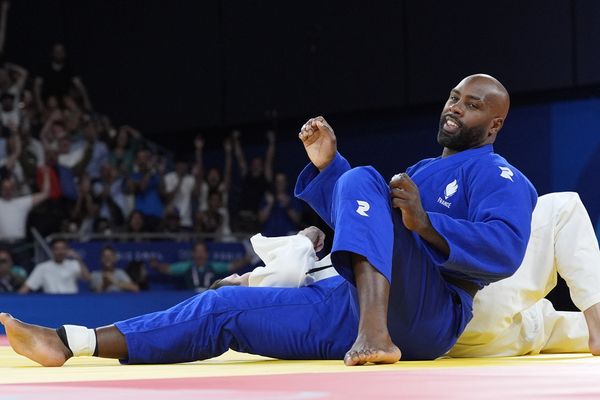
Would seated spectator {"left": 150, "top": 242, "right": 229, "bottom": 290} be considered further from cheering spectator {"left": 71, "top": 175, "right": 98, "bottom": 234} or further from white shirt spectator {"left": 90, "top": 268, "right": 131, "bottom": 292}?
cheering spectator {"left": 71, "top": 175, "right": 98, "bottom": 234}

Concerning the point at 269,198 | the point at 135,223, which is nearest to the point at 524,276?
the point at 135,223

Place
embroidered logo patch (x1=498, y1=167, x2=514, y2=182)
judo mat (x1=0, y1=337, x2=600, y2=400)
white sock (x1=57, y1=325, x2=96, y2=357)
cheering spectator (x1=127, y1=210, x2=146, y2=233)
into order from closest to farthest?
judo mat (x1=0, y1=337, x2=600, y2=400), white sock (x1=57, y1=325, x2=96, y2=357), embroidered logo patch (x1=498, y1=167, x2=514, y2=182), cheering spectator (x1=127, y1=210, x2=146, y2=233)

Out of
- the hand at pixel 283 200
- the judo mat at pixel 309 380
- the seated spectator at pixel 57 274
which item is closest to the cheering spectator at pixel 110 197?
the seated spectator at pixel 57 274

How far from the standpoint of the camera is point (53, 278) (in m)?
8.20

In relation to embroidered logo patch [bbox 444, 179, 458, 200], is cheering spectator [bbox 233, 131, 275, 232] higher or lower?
lower

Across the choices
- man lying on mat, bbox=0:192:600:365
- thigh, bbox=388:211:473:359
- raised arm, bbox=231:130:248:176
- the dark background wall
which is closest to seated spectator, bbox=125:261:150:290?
raised arm, bbox=231:130:248:176

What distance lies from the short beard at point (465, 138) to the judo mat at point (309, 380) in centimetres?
69

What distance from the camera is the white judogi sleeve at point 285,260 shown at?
3.35m

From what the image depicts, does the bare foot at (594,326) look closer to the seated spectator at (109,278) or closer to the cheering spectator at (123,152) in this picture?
the seated spectator at (109,278)

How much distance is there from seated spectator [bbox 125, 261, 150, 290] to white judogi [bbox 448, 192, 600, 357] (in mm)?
5330

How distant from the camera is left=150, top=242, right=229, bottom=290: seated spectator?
340 inches

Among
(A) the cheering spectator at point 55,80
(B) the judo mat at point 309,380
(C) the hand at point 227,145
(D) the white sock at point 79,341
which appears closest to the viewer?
(B) the judo mat at point 309,380

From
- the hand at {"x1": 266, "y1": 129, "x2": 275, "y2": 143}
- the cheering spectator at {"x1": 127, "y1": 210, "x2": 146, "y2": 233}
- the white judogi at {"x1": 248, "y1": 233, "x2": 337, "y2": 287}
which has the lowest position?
the cheering spectator at {"x1": 127, "y1": 210, "x2": 146, "y2": 233}

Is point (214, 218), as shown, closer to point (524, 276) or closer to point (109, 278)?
point (109, 278)
